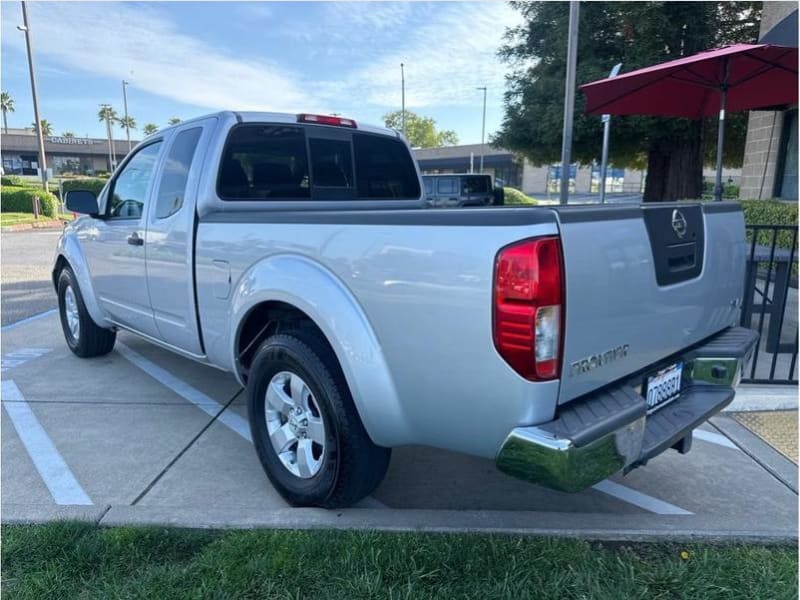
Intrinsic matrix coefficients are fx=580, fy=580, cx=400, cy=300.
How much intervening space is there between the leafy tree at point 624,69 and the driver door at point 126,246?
12902mm

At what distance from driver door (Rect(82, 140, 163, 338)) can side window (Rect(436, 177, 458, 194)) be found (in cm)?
1276

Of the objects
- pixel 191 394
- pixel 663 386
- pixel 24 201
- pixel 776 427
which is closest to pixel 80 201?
pixel 191 394

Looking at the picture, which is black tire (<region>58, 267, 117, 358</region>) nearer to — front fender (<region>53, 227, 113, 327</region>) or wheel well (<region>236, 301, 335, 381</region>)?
front fender (<region>53, 227, 113, 327</region>)

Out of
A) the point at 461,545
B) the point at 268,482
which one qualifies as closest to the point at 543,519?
the point at 461,545

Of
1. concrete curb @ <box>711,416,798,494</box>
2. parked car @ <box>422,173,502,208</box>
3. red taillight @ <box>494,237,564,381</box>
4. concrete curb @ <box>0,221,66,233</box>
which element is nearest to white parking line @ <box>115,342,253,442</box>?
red taillight @ <box>494,237,564,381</box>

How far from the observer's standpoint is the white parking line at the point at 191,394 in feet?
13.5

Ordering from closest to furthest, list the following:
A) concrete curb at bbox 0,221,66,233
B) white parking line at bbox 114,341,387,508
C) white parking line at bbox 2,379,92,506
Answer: white parking line at bbox 2,379,92,506 < white parking line at bbox 114,341,387,508 < concrete curb at bbox 0,221,66,233

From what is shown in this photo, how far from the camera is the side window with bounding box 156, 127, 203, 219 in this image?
3799 millimetres

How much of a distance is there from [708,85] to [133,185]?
6224 mm

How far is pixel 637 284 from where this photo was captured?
2355 mm

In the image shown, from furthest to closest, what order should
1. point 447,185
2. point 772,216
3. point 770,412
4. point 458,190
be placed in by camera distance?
point 447,185 < point 458,190 < point 772,216 < point 770,412

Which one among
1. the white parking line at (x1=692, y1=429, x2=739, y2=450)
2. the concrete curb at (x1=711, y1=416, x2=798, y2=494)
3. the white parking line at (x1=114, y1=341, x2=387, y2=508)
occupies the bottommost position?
the white parking line at (x1=114, y1=341, x2=387, y2=508)

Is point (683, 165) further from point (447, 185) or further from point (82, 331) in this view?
point (82, 331)

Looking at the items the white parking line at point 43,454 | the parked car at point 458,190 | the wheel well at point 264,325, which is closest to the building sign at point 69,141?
the parked car at point 458,190
